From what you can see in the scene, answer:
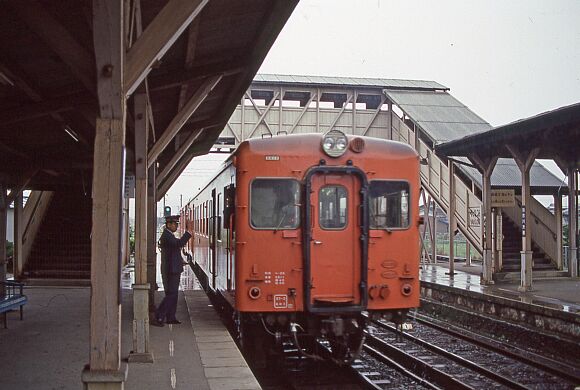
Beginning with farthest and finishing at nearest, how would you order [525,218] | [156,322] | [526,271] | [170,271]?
[525,218], [526,271], [156,322], [170,271]

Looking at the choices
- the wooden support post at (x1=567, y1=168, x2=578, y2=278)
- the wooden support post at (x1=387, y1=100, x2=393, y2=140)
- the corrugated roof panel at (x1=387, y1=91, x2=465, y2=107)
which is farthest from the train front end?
the wooden support post at (x1=387, y1=100, x2=393, y2=140)

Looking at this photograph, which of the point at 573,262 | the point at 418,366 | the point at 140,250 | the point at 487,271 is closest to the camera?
the point at 140,250

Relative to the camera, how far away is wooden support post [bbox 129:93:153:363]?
23.5ft

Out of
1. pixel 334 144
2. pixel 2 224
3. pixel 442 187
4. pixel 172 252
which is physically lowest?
pixel 172 252

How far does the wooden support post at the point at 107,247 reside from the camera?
143 inches

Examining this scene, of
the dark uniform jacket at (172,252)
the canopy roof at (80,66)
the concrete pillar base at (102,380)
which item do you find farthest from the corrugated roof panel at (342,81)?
the concrete pillar base at (102,380)

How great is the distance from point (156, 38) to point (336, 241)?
3951 millimetres

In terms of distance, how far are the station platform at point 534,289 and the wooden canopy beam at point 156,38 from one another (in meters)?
8.43

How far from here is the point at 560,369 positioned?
28.0 feet

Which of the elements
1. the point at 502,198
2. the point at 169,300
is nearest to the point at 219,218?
the point at 169,300

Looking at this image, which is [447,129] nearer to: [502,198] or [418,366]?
[502,198]

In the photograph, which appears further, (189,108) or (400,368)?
(189,108)

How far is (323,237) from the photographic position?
7.18m

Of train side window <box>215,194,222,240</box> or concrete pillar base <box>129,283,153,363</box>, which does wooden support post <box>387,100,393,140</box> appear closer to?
train side window <box>215,194,222,240</box>
